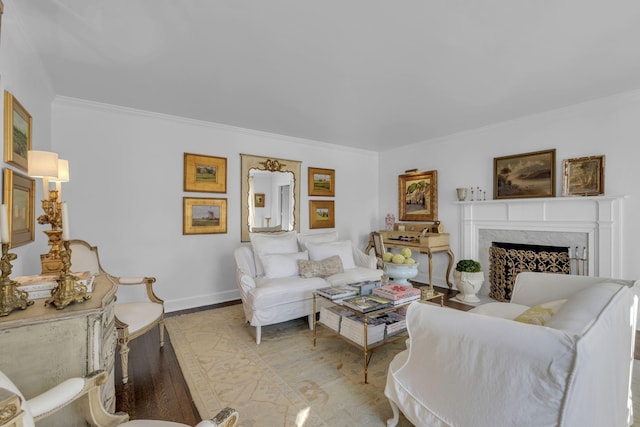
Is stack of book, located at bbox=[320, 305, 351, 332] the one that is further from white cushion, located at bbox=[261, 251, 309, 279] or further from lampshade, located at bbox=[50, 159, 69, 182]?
lampshade, located at bbox=[50, 159, 69, 182]

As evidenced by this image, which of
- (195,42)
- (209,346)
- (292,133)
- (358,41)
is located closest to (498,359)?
(358,41)

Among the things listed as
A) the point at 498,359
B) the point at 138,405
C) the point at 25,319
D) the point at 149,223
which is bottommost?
the point at 138,405

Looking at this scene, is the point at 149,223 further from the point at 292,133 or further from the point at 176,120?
the point at 292,133

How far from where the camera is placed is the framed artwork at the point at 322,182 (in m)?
5.18

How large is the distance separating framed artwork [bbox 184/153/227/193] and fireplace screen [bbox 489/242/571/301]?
13.6 feet

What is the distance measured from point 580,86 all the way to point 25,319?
4.66m

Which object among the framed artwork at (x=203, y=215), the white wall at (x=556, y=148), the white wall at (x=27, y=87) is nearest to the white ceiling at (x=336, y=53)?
the white wall at (x=27, y=87)

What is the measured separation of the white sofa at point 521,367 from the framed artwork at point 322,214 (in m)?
3.67

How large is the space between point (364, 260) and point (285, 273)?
1.19 meters

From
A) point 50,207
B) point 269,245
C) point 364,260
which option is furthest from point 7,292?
point 364,260

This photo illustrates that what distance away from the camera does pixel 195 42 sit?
2199mm

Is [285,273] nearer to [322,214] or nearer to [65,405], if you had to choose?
[322,214]

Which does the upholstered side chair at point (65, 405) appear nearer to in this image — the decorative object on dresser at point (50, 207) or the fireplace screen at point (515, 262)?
the decorative object on dresser at point (50, 207)

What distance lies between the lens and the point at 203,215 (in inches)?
160
